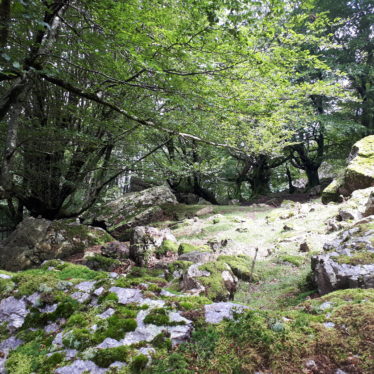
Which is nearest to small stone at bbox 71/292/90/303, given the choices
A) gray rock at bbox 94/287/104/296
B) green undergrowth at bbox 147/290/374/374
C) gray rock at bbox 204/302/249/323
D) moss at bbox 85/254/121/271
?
gray rock at bbox 94/287/104/296

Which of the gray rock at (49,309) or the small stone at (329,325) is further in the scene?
the gray rock at (49,309)

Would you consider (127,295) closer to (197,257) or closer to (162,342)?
(162,342)

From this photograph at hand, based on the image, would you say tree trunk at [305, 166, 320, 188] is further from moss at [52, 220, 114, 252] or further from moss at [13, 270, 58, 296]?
moss at [13, 270, 58, 296]

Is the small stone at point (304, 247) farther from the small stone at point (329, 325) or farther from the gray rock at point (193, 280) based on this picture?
the small stone at point (329, 325)

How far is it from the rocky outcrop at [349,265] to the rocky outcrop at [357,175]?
25.8 feet

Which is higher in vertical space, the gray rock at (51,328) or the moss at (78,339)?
the moss at (78,339)

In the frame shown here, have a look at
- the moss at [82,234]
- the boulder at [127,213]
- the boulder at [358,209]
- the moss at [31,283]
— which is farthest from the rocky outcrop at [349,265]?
the boulder at [127,213]

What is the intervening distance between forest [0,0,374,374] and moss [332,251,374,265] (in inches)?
1.3

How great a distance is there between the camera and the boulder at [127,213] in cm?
1449

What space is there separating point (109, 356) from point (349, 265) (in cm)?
474

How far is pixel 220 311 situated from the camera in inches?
123

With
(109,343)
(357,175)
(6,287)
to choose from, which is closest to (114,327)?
(109,343)

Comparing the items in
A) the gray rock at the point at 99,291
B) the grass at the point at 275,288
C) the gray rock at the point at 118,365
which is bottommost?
the grass at the point at 275,288

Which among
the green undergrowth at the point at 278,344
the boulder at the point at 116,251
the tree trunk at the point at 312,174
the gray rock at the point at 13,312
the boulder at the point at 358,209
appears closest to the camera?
the green undergrowth at the point at 278,344
